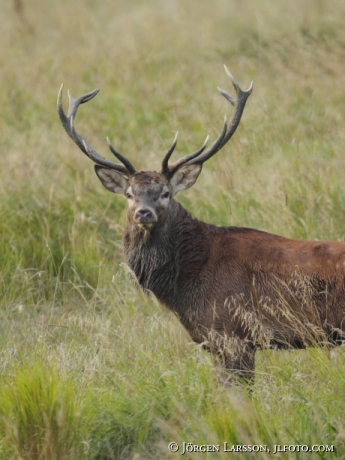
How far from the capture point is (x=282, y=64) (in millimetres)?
11055

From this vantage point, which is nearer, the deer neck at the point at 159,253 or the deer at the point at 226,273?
the deer at the point at 226,273

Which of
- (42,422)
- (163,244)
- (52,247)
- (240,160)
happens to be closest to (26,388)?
(42,422)

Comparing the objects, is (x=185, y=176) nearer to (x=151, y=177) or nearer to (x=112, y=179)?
(x=151, y=177)

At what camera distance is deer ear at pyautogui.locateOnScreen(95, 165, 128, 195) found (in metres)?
5.90

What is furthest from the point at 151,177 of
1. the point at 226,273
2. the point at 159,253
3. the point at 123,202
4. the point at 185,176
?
the point at 123,202

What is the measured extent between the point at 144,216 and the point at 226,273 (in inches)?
23.8

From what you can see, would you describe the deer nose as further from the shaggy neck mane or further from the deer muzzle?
the shaggy neck mane

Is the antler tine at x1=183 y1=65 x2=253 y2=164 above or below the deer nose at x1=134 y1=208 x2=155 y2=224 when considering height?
above

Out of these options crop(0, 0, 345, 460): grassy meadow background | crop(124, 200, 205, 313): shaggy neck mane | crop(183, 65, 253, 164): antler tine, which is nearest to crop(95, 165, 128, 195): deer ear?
crop(124, 200, 205, 313): shaggy neck mane

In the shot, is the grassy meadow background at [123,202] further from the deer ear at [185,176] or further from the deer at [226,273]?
the deer ear at [185,176]

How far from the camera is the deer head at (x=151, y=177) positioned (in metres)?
5.54

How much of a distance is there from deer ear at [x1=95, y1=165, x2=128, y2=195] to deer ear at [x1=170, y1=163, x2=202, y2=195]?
12.7 inches

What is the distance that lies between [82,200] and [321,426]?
4.05 metres

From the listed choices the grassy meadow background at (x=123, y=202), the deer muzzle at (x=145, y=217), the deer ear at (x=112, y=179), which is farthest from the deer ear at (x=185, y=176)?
the grassy meadow background at (x=123, y=202)
